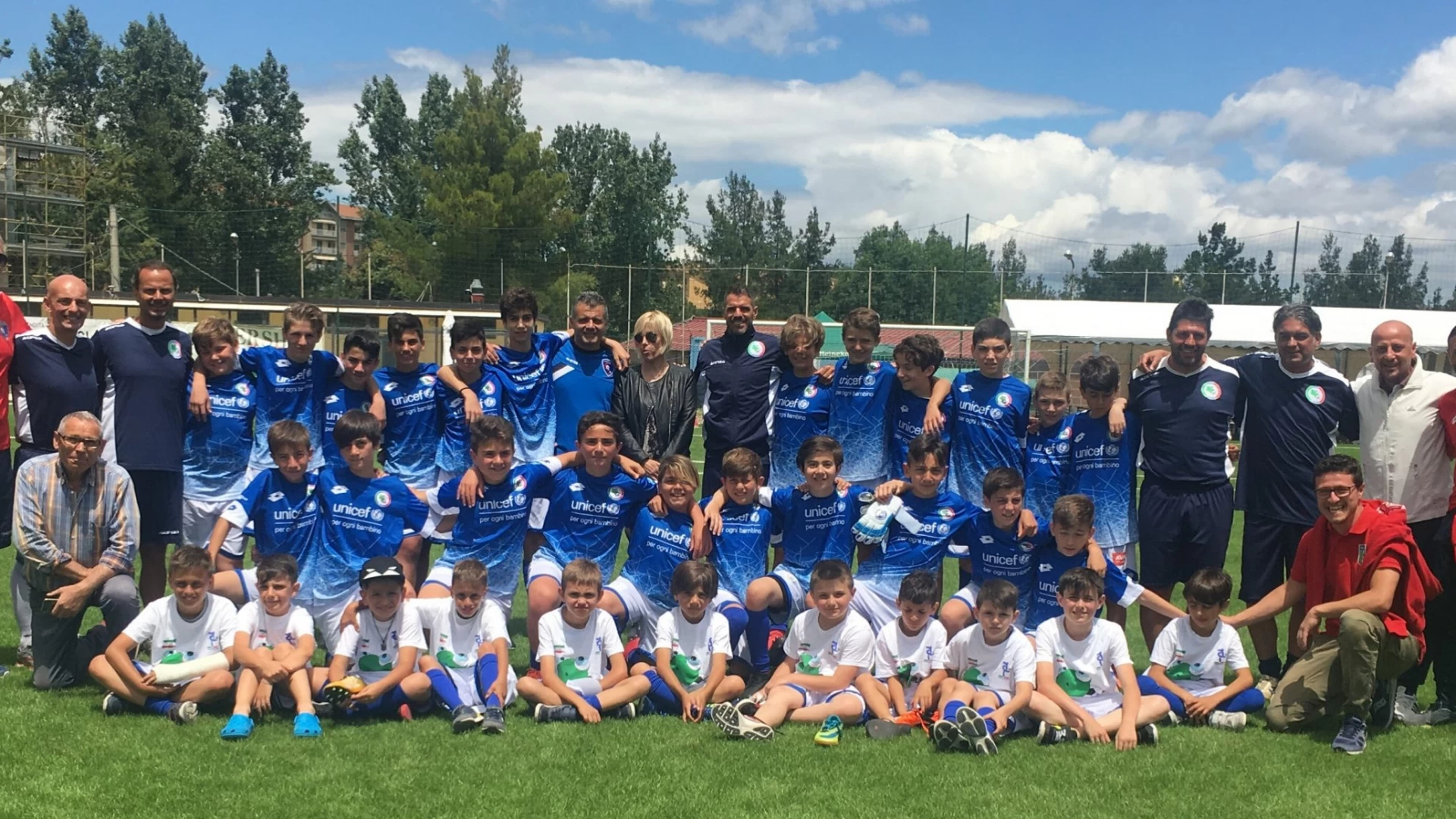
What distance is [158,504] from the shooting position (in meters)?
5.61

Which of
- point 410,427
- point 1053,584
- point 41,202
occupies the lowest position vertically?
point 1053,584

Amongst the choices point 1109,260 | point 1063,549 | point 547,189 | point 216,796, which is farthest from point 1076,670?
point 547,189

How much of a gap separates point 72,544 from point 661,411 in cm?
299

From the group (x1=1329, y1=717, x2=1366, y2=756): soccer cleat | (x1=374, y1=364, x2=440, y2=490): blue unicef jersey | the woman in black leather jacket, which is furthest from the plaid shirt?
(x1=1329, y1=717, x2=1366, y2=756): soccer cleat

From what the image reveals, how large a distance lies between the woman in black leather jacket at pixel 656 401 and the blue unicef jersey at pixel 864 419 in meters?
0.87

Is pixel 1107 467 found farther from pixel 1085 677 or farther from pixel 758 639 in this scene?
pixel 758 639

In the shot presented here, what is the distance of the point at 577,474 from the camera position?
564 centimetres

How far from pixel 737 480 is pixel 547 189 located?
34.2m

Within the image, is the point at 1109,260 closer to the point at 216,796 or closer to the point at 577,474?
the point at 577,474

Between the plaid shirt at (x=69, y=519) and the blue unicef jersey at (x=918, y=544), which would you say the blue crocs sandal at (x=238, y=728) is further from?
the blue unicef jersey at (x=918, y=544)


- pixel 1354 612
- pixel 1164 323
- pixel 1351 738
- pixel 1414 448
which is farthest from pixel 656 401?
pixel 1164 323

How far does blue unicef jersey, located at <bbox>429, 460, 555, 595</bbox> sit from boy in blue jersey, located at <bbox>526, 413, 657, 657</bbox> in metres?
0.12

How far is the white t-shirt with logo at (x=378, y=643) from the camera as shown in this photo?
190 inches

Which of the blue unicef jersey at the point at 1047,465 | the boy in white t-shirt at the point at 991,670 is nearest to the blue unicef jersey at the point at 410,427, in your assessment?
the boy in white t-shirt at the point at 991,670
